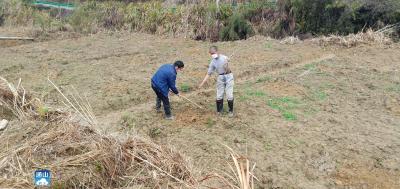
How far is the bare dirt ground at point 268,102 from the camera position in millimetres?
6797

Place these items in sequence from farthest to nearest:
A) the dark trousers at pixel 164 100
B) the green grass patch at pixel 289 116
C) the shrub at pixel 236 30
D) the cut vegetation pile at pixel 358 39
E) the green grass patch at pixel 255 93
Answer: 1. the shrub at pixel 236 30
2. the cut vegetation pile at pixel 358 39
3. the green grass patch at pixel 255 93
4. the green grass patch at pixel 289 116
5. the dark trousers at pixel 164 100

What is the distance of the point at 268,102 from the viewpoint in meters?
9.22

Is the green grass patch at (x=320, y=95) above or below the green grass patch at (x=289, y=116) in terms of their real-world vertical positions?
above

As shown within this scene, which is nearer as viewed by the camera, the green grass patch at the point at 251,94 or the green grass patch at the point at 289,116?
the green grass patch at the point at 289,116

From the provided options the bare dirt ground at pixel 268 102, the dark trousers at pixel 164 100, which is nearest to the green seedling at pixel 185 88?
the bare dirt ground at pixel 268 102

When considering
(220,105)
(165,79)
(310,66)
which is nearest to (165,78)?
(165,79)

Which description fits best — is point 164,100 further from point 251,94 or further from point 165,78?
point 251,94

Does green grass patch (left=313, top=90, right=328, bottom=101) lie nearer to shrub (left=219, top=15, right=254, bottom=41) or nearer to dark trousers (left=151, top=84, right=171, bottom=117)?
dark trousers (left=151, top=84, right=171, bottom=117)

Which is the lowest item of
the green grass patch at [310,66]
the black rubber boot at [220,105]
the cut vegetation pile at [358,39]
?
the black rubber boot at [220,105]

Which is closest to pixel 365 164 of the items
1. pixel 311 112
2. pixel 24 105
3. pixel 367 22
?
pixel 311 112

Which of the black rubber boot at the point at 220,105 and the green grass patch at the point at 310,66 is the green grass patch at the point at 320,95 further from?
the black rubber boot at the point at 220,105

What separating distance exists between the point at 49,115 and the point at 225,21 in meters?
11.7

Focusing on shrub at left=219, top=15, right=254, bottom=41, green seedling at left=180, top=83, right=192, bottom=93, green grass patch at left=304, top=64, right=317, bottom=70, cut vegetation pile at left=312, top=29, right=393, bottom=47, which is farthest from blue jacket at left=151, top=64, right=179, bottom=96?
shrub at left=219, top=15, right=254, bottom=41

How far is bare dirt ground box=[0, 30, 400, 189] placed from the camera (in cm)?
680
